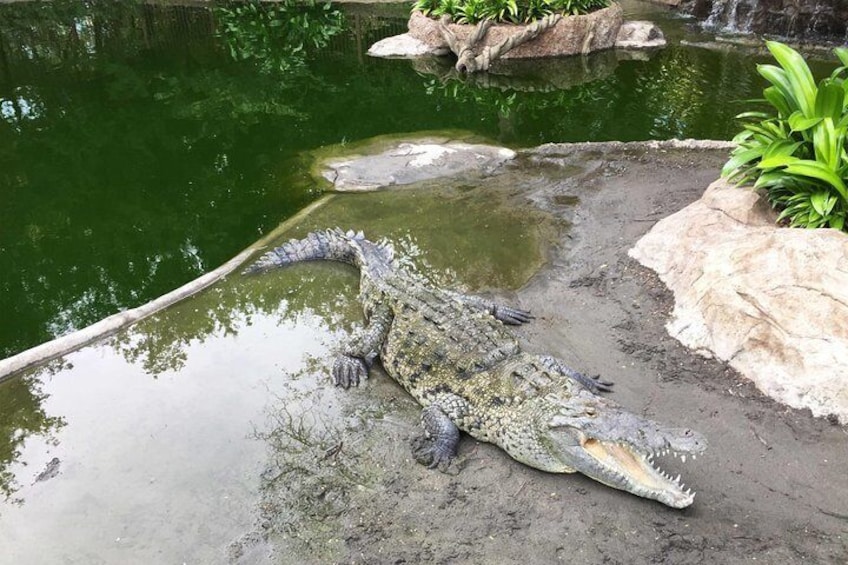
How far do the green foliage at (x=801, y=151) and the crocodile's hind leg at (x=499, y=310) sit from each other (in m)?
1.97

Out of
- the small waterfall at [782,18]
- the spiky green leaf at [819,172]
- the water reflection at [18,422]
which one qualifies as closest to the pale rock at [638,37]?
the small waterfall at [782,18]

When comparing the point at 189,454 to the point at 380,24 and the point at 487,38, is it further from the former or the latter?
the point at 380,24

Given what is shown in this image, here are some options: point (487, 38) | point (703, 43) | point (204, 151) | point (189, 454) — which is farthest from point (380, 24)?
point (189, 454)

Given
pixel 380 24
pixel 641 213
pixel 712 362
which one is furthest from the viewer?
pixel 380 24

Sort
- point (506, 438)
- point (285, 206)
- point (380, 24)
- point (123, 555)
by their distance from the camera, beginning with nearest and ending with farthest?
1. point (123, 555)
2. point (506, 438)
3. point (285, 206)
4. point (380, 24)

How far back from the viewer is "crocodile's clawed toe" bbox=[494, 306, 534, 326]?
500 centimetres

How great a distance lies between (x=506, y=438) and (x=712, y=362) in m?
1.56

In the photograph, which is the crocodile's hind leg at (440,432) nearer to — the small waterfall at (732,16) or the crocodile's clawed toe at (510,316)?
the crocodile's clawed toe at (510,316)

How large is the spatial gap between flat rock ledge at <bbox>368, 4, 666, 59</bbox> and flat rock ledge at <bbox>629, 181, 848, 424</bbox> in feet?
28.5

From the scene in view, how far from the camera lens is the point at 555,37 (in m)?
12.9

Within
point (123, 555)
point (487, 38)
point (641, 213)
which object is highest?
point (487, 38)

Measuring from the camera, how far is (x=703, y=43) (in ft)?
44.7

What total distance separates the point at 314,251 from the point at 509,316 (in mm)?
1903

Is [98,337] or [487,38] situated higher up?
[487,38]
